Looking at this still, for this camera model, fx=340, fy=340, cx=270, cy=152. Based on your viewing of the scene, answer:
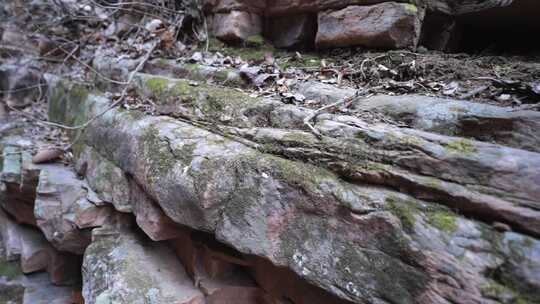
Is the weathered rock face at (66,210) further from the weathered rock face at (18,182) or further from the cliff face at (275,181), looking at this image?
the weathered rock face at (18,182)

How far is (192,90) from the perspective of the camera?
2584mm

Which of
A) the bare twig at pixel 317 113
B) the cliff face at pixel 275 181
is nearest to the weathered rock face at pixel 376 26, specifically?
the cliff face at pixel 275 181

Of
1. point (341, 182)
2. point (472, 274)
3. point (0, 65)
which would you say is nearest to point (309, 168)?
point (341, 182)

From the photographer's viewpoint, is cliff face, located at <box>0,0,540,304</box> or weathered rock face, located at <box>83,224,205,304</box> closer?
cliff face, located at <box>0,0,540,304</box>

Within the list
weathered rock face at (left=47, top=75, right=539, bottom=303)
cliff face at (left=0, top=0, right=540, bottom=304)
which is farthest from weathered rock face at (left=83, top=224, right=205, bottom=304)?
weathered rock face at (left=47, top=75, right=539, bottom=303)

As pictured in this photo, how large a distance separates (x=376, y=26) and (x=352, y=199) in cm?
159

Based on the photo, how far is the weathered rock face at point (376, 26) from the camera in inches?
96.0

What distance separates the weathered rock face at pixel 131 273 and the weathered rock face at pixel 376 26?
2.18 meters

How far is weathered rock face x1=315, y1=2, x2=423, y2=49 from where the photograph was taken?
244cm

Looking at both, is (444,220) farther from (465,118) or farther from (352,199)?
(465,118)

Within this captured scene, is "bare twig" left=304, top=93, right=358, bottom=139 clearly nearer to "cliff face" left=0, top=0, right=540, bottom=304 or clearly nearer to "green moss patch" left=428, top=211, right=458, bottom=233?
"cliff face" left=0, top=0, right=540, bottom=304

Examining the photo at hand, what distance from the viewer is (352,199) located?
150 centimetres

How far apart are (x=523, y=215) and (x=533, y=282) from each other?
225 mm

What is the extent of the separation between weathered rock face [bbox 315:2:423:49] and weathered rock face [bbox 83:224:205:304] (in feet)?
7.14
